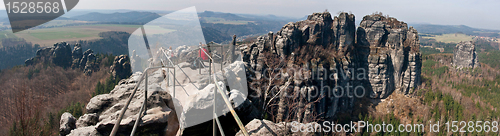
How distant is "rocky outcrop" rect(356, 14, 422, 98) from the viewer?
49500 millimetres

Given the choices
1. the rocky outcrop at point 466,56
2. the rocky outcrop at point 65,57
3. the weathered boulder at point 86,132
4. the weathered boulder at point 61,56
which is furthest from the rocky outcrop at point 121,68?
the rocky outcrop at point 466,56

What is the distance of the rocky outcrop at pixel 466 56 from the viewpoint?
331 ft

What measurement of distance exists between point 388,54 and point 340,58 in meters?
12.6

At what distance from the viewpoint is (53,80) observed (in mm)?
56844

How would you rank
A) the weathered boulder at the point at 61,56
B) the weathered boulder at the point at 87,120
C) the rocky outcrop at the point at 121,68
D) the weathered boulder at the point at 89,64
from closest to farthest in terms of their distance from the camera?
the weathered boulder at the point at 87,120 → the rocky outcrop at the point at 121,68 → the weathered boulder at the point at 89,64 → the weathered boulder at the point at 61,56

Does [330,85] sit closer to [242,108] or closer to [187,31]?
[187,31]

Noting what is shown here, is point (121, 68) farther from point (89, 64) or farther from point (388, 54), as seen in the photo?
point (388, 54)

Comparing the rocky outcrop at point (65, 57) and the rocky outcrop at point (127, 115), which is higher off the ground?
the rocky outcrop at point (127, 115)

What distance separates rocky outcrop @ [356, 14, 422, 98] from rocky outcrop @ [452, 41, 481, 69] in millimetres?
73877

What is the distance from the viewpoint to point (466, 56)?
102688 millimetres

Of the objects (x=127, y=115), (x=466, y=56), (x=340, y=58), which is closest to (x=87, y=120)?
(x=127, y=115)

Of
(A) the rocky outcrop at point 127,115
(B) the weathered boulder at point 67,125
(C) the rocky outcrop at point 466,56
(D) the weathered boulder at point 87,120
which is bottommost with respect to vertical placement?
(C) the rocky outcrop at point 466,56

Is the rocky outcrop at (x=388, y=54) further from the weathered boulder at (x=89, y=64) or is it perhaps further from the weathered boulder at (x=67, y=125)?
the weathered boulder at (x=89, y=64)

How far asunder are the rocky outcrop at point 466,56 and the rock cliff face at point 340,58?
73920 mm
